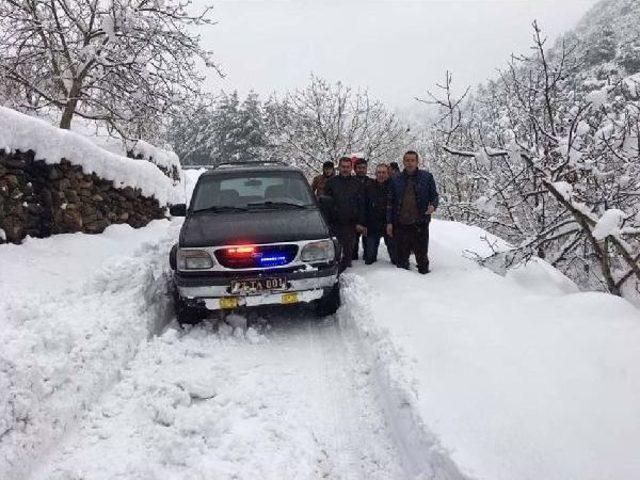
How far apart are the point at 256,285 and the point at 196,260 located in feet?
2.15

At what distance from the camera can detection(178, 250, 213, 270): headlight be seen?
203 inches

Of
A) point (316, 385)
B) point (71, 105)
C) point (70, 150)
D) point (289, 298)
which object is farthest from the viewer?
point (71, 105)

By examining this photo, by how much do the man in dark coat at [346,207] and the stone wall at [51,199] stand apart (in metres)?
3.51

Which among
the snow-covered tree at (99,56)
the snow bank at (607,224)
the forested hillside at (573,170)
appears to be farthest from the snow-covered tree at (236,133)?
the snow bank at (607,224)

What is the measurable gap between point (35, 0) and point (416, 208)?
9.11 m

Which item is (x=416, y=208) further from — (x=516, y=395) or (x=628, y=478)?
(x=628, y=478)

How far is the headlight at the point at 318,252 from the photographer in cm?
531

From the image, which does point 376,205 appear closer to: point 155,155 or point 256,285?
point 256,285

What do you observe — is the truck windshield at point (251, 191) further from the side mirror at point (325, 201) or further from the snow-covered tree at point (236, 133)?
the snow-covered tree at point (236, 133)

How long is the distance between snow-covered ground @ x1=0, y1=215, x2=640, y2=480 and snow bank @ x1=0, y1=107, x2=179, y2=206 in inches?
53.3

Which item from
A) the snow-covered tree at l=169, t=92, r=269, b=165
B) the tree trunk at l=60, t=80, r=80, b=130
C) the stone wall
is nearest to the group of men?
the stone wall

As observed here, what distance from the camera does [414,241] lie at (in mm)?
6996

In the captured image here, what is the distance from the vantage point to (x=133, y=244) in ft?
25.7

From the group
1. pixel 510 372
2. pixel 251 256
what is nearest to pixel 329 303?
pixel 251 256
